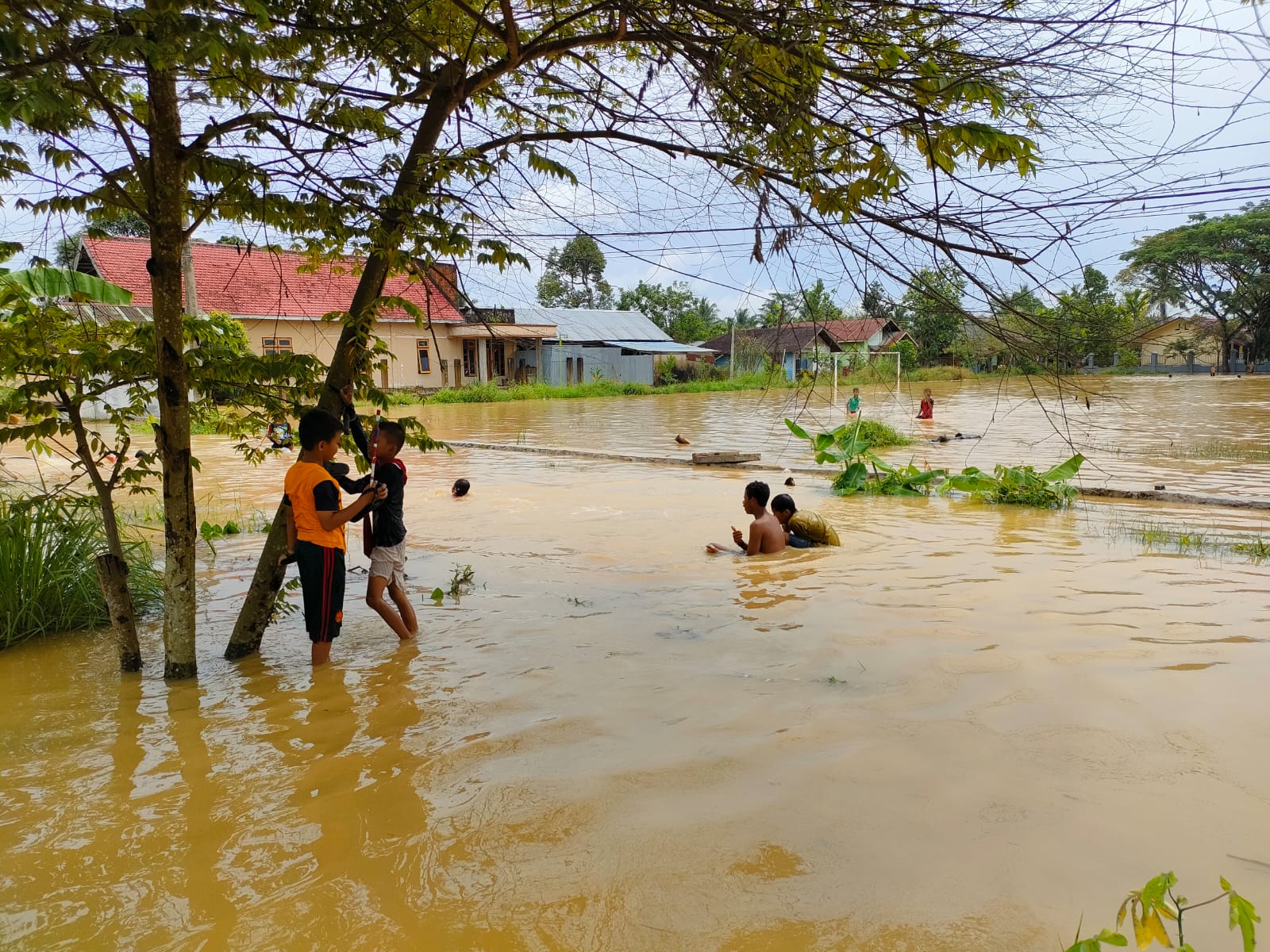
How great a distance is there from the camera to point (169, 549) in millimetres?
4918

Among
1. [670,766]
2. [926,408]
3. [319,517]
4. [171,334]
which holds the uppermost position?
[171,334]

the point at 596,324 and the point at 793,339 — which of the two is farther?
the point at 596,324

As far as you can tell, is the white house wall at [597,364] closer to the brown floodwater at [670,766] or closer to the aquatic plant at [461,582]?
the aquatic plant at [461,582]

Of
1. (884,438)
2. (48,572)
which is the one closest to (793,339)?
(48,572)

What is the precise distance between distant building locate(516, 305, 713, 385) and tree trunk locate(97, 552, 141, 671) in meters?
36.6

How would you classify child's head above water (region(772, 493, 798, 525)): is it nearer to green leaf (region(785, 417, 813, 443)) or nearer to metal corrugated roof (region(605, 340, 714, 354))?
green leaf (region(785, 417, 813, 443))

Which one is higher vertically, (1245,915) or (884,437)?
(884,437)

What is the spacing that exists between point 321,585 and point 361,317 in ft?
5.11

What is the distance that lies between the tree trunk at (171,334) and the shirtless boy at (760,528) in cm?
505

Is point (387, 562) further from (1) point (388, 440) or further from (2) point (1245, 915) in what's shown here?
(2) point (1245, 915)

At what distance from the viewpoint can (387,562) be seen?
6.07 metres

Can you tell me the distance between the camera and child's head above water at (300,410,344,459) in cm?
510

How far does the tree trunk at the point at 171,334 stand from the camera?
4.54 meters

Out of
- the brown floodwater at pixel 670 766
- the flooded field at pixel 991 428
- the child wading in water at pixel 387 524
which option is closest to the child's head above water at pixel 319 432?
the child wading in water at pixel 387 524
